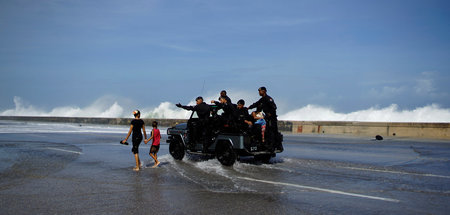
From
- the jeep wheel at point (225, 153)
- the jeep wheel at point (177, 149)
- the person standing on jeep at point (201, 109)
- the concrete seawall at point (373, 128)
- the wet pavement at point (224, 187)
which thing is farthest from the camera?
the concrete seawall at point (373, 128)

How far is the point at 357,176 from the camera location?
9.71 metres

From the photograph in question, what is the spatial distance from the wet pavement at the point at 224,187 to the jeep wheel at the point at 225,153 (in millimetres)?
265

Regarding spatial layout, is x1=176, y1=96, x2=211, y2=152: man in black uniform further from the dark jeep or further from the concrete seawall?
the concrete seawall

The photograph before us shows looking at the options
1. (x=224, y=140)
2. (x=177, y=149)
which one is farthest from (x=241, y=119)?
(x=177, y=149)

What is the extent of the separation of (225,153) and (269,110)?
1672 millimetres

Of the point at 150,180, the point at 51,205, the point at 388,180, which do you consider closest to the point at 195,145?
the point at 150,180

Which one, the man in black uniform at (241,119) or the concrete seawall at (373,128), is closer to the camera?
the man in black uniform at (241,119)

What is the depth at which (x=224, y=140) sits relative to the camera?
11891 millimetres

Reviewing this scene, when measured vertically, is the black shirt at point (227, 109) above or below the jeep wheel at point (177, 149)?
above

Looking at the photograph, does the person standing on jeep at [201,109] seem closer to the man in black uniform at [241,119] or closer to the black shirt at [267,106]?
the man in black uniform at [241,119]

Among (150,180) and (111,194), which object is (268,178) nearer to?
(150,180)

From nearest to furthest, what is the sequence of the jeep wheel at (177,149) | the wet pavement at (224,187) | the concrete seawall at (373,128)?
1. the wet pavement at (224,187)
2. the jeep wheel at (177,149)
3. the concrete seawall at (373,128)

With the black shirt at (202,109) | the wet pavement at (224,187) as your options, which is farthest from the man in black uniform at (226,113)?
the wet pavement at (224,187)

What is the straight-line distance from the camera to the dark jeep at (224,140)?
11.5 m
